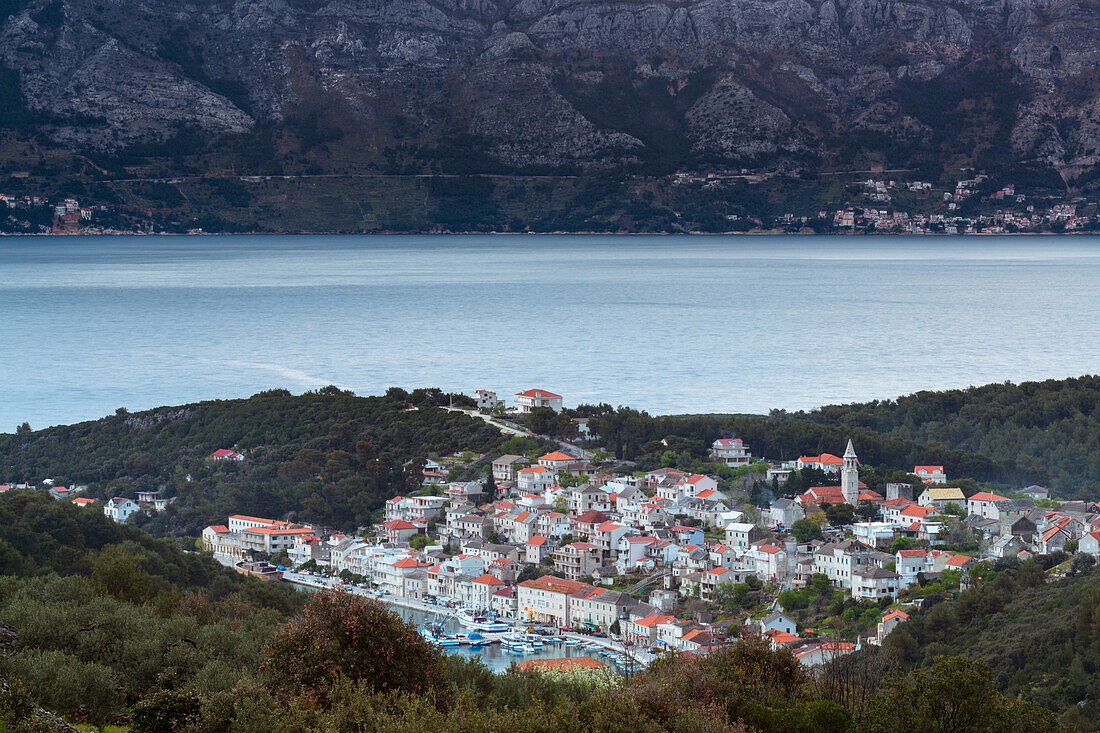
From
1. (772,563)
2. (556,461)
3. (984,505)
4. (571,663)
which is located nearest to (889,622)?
(772,563)

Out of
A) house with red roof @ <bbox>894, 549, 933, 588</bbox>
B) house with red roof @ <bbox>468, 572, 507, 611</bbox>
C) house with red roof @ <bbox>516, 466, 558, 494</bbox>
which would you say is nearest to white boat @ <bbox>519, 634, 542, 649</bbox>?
house with red roof @ <bbox>468, 572, 507, 611</bbox>

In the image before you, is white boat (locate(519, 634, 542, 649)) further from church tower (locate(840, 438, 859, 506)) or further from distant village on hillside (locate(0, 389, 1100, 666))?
church tower (locate(840, 438, 859, 506))

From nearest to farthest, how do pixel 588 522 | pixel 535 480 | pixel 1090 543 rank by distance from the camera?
pixel 1090 543
pixel 588 522
pixel 535 480

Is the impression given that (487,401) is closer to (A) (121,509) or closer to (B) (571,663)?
(A) (121,509)

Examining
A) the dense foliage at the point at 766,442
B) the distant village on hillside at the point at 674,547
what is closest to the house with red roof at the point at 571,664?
the distant village on hillside at the point at 674,547

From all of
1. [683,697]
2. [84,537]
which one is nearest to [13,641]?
[683,697]

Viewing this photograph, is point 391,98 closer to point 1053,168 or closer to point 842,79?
point 842,79
